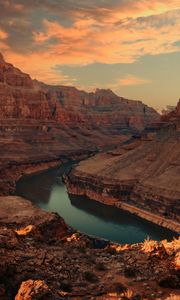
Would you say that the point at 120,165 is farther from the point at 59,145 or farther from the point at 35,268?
the point at 35,268

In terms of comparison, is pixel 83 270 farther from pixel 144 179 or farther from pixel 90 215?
pixel 144 179

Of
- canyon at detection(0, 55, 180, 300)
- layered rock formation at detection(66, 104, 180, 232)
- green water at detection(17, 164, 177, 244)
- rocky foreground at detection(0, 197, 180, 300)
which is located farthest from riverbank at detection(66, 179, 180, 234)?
rocky foreground at detection(0, 197, 180, 300)

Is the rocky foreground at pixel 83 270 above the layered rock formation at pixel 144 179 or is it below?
above

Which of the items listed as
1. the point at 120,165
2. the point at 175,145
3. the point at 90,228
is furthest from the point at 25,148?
the point at 90,228

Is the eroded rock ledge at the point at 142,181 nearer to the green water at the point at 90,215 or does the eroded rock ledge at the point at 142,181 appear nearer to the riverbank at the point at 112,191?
the riverbank at the point at 112,191

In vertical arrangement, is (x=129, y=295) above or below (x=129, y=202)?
above

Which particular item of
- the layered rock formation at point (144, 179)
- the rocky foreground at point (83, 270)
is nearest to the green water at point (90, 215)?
the layered rock formation at point (144, 179)

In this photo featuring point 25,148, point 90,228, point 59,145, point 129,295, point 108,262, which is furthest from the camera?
point 59,145
